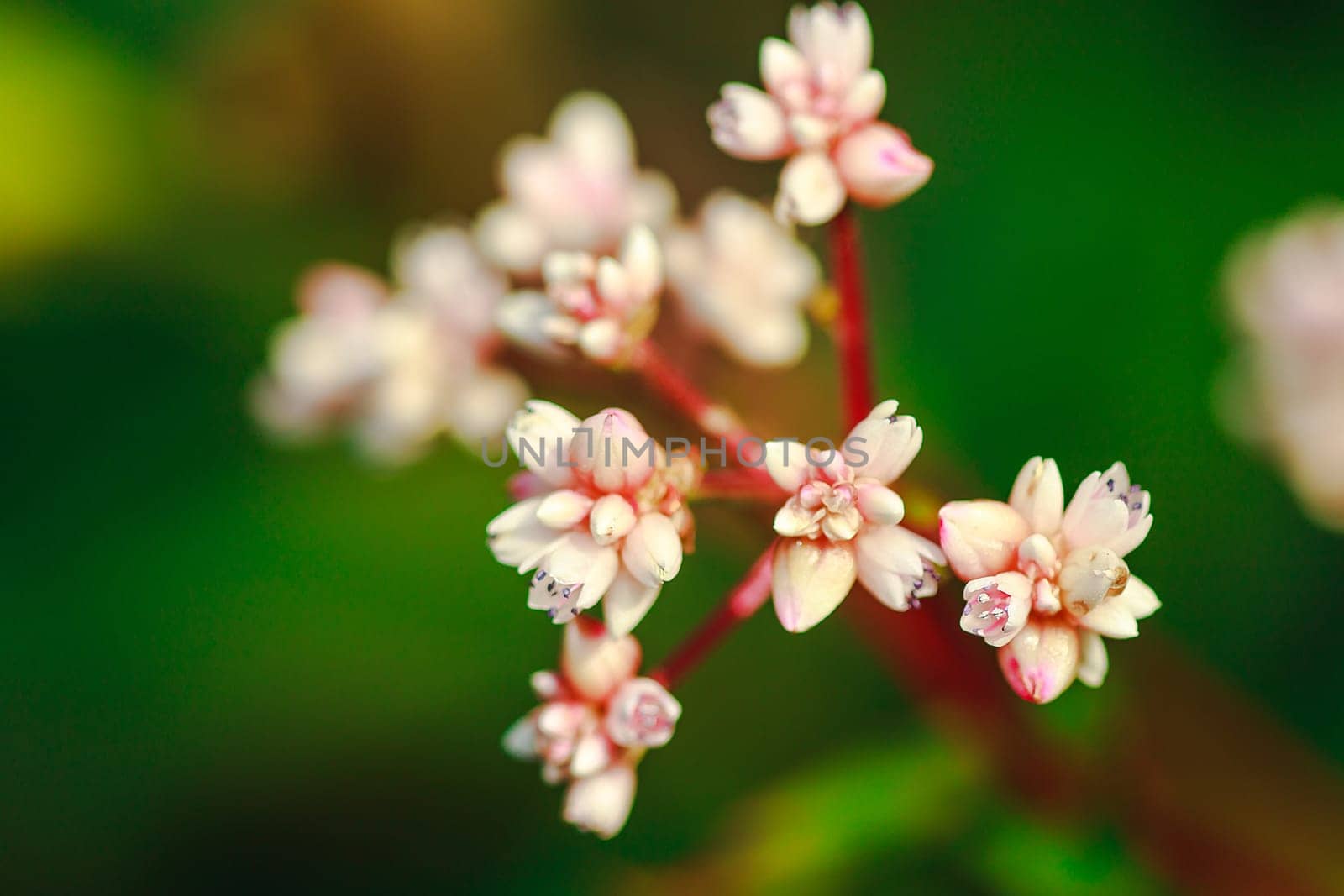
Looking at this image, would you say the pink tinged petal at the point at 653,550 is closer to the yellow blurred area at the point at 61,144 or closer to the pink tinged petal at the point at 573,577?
the pink tinged petal at the point at 573,577

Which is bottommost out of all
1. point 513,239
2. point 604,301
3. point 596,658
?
point 596,658

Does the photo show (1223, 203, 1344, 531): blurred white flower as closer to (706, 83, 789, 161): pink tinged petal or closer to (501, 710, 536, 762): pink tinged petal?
(706, 83, 789, 161): pink tinged petal

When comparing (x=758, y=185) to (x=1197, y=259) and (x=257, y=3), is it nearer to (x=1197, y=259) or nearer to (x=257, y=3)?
(x=1197, y=259)

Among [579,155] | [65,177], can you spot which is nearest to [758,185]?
[579,155]

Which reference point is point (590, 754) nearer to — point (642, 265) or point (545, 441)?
point (545, 441)

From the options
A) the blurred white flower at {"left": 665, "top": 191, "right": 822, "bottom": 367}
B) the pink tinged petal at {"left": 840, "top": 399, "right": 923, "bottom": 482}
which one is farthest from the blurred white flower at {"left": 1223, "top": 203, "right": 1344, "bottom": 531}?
the pink tinged petal at {"left": 840, "top": 399, "right": 923, "bottom": 482}

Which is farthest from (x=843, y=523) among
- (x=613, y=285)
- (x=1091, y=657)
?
(x=613, y=285)

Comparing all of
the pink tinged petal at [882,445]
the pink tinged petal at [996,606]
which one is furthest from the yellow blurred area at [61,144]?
the pink tinged petal at [996,606]
